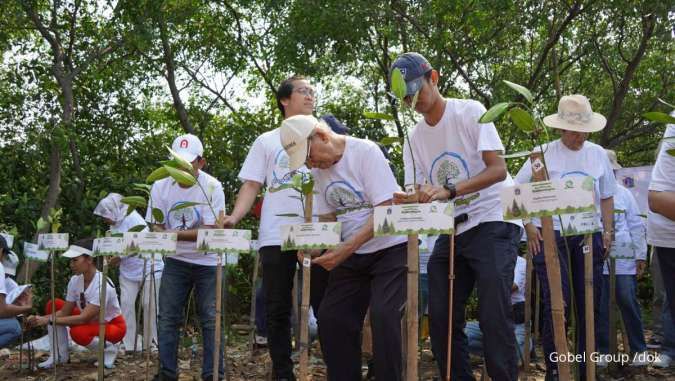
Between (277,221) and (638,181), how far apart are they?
4.08 meters

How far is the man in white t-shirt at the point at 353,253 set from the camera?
11.3 feet

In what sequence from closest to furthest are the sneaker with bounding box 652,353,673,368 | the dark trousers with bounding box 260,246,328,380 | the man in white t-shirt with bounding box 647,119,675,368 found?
the man in white t-shirt with bounding box 647,119,675,368, the dark trousers with bounding box 260,246,328,380, the sneaker with bounding box 652,353,673,368

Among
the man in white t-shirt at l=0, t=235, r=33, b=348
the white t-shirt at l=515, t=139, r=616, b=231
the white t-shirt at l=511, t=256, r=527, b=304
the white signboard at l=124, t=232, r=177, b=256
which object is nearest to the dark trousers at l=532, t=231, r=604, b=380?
the white t-shirt at l=515, t=139, r=616, b=231

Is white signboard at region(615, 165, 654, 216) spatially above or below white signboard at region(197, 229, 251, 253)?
above

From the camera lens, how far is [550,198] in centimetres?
267

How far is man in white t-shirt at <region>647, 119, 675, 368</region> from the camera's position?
3188mm

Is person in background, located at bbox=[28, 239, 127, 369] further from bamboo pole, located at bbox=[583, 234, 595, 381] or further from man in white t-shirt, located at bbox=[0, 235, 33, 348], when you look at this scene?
bamboo pole, located at bbox=[583, 234, 595, 381]

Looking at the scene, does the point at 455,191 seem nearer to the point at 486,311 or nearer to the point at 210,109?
the point at 486,311

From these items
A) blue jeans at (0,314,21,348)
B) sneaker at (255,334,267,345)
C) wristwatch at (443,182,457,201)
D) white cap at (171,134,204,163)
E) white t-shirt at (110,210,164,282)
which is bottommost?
sneaker at (255,334,267,345)

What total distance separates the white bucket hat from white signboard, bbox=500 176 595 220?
1.57 metres

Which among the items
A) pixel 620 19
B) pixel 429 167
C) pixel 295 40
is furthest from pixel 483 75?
pixel 429 167

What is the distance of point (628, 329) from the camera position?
5.98 m

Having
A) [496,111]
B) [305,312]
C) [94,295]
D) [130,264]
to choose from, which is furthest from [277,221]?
[130,264]

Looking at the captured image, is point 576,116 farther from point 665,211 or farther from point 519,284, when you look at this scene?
point 519,284
